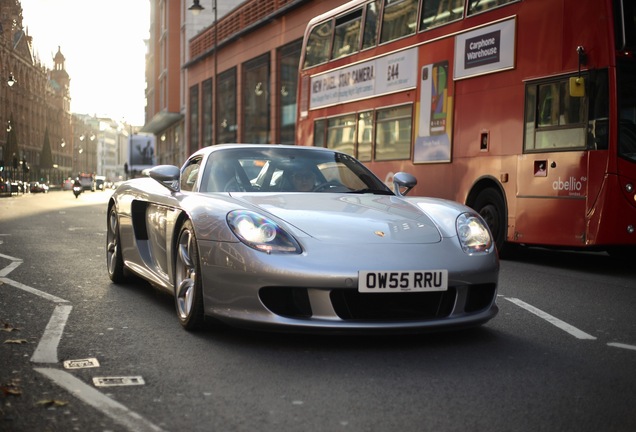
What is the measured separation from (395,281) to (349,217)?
675mm

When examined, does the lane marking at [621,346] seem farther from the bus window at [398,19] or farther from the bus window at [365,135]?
the bus window at [365,135]

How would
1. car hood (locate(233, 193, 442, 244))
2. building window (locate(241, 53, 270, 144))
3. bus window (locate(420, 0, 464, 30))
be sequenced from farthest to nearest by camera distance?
1. building window (locate(241, 53, 270, 144))
2. bus window (locate(420, 0, 464, 30))
3. car hood (locate(233, 193, 442, 244))

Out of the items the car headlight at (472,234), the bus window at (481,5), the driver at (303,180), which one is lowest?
the car headlight at (472,234)

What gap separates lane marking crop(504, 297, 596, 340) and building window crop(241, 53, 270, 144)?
26867 mm

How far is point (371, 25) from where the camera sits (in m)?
13.3

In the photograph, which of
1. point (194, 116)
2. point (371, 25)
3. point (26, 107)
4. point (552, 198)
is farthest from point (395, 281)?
point (26, 107)

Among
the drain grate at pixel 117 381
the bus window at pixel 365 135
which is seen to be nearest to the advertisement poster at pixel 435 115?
the bus window at pixel 365 135

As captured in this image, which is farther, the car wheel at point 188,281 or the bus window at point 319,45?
the bus window at point 319,45

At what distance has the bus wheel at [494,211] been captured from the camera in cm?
1059

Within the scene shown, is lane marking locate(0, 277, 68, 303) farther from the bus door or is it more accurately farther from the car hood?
the bus door

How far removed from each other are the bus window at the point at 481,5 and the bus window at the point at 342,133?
10.3ft

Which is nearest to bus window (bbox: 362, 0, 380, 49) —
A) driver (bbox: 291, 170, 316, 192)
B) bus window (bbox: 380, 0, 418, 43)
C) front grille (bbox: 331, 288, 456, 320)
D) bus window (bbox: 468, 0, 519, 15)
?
bus window (bbox: 380, 0, 418, 43)

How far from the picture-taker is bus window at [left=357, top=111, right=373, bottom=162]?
43.7ft

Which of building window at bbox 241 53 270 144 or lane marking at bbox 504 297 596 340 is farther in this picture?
building window at bbox 241 53 270 144
